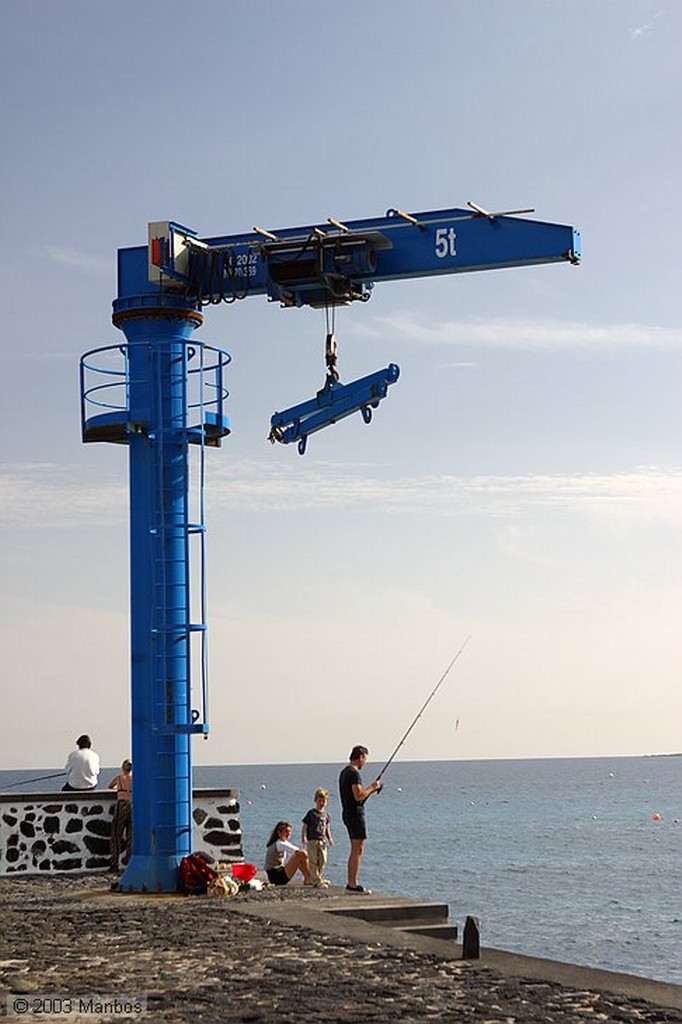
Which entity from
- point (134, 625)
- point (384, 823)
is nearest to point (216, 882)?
point (134, 625)

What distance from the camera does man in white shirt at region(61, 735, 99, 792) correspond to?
2117 centimetres

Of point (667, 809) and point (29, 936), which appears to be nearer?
point (29, 936)

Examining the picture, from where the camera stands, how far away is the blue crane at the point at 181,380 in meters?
17.6

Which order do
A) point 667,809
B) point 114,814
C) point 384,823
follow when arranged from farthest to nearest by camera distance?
point 667,809 < point 384,823 < point 114,814

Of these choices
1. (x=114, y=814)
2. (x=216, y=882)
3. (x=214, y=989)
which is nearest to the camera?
(x=214, y=989)

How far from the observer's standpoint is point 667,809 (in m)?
131

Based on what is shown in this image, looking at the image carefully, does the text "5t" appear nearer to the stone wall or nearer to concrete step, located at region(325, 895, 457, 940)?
concrete step, located at region(325, 895, 457, 940)

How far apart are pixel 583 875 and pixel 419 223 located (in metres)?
54.6

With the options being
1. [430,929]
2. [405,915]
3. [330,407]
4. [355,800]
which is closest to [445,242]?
[330,407]

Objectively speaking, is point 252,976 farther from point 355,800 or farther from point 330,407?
point 330,407

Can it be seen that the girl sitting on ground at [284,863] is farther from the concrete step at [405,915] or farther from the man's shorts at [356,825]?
the concrete step at [405,915]

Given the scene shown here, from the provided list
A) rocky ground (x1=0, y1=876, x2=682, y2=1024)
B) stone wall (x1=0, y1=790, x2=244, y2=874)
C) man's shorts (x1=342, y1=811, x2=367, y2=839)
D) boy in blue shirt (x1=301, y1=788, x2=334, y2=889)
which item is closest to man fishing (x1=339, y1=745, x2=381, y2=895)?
man's shorts (x1=342, y1=811, x2=367, y2=839)

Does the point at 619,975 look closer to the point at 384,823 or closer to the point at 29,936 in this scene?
the point at 29,936

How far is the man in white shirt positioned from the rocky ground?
5.40m
